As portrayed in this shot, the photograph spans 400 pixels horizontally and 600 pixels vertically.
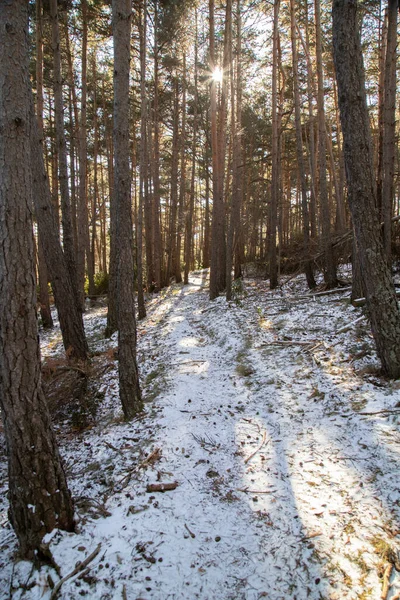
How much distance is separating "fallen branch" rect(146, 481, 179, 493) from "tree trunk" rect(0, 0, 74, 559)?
79 centimetres

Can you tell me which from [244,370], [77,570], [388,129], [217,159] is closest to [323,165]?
[388,129]

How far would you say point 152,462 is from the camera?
11.5 feet

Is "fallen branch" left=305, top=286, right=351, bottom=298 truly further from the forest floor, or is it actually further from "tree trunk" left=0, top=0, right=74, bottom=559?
"tree trunk" left=0, top=0, right=74, bottom=559

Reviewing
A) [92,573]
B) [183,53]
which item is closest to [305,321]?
[92,573]

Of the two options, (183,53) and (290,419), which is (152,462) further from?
(183,53)

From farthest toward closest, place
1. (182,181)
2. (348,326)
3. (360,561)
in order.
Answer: (182,181) < (348,326) < (360,561)

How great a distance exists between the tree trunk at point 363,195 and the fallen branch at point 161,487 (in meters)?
3.05

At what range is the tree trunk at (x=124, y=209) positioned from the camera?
14.3 ft

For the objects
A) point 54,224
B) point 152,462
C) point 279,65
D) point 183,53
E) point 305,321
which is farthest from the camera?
point 183,53

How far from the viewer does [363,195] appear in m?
4.17

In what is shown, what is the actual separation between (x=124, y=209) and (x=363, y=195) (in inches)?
125

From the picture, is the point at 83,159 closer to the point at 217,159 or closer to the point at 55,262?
the point at 217,159

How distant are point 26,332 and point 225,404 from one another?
305cm

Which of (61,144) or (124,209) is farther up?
(61,144)
